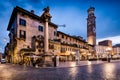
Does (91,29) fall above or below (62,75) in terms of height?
above

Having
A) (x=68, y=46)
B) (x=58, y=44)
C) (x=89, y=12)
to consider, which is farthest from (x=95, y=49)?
(x=58, y=44)

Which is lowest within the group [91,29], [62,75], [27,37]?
[62,75]

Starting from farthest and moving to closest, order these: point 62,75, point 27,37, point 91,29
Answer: point 91,29 < point 27,37 < point 62,75

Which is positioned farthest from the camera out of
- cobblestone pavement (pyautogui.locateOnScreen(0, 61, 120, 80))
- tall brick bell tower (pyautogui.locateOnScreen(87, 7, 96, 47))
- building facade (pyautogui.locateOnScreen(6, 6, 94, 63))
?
tall brick bell tower (pyautogui.locateOnScreen(87, 7, 96, 47))

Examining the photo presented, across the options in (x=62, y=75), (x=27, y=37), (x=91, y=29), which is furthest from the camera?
(x=91, y=29)

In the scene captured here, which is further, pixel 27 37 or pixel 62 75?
pixel 27 37

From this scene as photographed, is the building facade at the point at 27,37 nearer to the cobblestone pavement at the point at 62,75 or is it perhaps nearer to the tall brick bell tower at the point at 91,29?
the cobblestone pavement at the point at 62,75

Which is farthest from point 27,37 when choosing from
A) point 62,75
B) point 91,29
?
point 91,29

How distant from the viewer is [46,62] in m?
22.2

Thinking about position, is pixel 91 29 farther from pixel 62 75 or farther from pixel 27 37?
pixel 62 75

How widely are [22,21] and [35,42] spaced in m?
7.18

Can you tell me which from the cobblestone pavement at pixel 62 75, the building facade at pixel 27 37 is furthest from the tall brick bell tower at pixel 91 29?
the cobblestone pavement at pixel 62 75

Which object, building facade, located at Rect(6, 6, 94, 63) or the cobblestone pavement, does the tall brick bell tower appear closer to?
building facade, located at Rect(6, 6, 94, 63)

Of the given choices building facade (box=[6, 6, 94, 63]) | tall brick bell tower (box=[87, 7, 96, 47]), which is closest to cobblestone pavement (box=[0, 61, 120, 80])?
building facade (box=[6, 6, 94, 63])
